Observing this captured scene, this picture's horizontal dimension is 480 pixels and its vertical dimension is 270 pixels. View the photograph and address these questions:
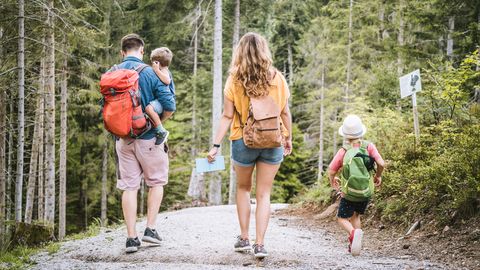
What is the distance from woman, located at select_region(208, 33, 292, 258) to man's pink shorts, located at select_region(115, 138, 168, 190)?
838mm

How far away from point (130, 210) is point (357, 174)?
251cm

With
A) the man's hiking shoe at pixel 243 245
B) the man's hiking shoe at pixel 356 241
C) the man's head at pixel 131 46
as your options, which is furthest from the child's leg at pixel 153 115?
the man's hiking shoe at pixel 356 241

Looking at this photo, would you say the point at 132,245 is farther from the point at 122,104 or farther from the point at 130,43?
the point at 130,43

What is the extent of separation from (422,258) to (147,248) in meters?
3.00

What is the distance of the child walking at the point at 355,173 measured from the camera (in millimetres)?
5309

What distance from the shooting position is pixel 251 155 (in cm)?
487

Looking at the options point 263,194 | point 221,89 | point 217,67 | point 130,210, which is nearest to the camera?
point 263,194

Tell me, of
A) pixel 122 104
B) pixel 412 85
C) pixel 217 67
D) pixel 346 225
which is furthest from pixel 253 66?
pixel 217 67

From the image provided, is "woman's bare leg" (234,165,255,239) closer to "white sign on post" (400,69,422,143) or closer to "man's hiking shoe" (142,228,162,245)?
"man's hiking shoe" (142,228,162,245)

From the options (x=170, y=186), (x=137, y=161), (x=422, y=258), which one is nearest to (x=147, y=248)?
(x=137, y=161)

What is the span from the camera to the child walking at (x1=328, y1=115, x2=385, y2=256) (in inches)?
209

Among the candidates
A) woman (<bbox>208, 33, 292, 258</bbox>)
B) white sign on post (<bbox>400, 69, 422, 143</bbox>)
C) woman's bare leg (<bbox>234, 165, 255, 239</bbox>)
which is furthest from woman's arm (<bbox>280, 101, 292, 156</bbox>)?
white sign on post (<bbox>400, 69, 422, 143</bbox>)

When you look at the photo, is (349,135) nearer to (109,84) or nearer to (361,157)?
(361,157)

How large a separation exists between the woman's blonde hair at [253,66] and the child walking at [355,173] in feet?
3.92
